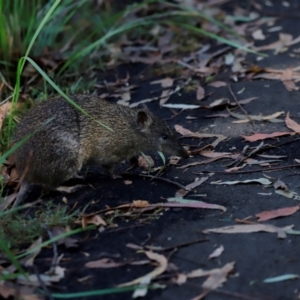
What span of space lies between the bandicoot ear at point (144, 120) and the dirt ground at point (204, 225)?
40cm

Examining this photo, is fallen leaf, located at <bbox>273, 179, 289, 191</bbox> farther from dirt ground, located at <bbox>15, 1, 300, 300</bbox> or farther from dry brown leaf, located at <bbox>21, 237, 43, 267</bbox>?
dry brown leaf, located at <bbox>21, 237, 43, 267</bbox>

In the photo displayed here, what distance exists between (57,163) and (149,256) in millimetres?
1341

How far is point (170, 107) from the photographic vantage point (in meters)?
7.70

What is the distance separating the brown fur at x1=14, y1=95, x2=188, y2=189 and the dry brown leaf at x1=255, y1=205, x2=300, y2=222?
1.32 meters

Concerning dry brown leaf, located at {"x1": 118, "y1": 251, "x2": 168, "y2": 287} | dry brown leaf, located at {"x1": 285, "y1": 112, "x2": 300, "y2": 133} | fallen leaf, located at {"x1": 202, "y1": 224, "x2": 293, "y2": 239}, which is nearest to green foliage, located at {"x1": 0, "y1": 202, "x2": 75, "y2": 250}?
dry brown leaf, located at {"x1": 118, "y1": 251, "x2": 168, "y2": 287}

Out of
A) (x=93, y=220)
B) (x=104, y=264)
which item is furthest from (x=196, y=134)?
(x=104, y=264)

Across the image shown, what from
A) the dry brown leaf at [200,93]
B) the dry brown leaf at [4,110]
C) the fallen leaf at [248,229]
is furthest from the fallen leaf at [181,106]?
the fallen leaf at [248,229]

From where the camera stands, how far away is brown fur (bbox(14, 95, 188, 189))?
18.4 ft

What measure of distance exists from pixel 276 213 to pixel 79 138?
174 centimetres

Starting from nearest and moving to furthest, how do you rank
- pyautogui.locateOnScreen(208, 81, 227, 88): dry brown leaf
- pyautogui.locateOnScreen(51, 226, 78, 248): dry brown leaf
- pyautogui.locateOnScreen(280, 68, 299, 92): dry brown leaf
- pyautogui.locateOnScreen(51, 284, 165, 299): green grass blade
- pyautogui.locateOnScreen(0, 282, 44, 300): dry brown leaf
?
1. pyautogui.locateOnScreen(51, 284, 165, 299): green grass blade
2. pyautogui.locateOnScreen(0, 282, 44, 300): dry brown leaf
3. pyautogui.locateOnScreen(51, 226, 78, 248): dry brown leaf
4. pyautogui.locateOnScreen(280, 68, 299, 92): dry brown leaf
5. pyautogui.locateOnScreen(208, 81, 227, 88): dry brown leaf

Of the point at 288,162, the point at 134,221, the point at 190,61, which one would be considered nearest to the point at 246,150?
the point at 288,162

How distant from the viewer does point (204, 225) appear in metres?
5.06

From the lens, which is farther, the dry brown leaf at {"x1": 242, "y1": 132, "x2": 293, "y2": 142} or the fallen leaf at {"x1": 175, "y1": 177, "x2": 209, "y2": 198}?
the dry brown leaf at {"x1": 242, "y1": 132, "x2": 293, "y2": 142}

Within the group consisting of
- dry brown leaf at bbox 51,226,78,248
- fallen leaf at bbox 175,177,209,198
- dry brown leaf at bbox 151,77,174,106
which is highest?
dry brown leaf at bbox 51,226,78,248
